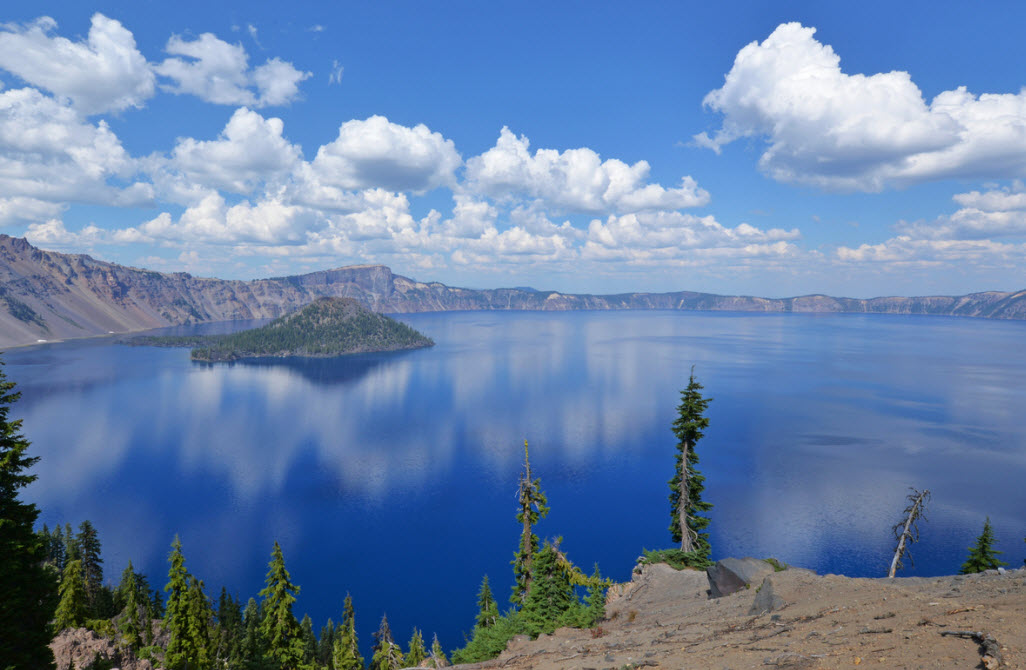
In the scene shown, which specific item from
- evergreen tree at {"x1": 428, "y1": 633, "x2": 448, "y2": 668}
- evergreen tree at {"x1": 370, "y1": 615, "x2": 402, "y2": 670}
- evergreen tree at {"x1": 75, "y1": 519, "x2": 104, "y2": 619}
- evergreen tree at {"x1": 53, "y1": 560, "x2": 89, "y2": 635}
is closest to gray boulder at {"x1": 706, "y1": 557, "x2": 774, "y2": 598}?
evergreen tree at {"x1": 428, "y1": 633, "x2": 448, "y2": 668}

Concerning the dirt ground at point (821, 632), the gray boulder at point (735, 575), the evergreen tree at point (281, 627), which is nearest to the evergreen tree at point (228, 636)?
the evergreen tree at point (281, 627)

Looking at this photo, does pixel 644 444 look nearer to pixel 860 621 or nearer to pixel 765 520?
pixel 765 520

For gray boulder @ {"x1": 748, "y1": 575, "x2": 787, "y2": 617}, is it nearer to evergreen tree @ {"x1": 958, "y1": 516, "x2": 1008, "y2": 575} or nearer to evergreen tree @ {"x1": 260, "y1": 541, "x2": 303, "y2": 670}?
evergreen tree @ {"x1": 958, "y1": 516, "x2": 1008, "y2": 575}

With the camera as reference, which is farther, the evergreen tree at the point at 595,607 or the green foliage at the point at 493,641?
the evergreen tree at the point at 595,607

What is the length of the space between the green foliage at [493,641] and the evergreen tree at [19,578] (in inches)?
831

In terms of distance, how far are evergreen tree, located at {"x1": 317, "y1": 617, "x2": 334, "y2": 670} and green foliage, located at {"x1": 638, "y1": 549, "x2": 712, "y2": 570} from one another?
39.2m

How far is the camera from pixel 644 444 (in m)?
131

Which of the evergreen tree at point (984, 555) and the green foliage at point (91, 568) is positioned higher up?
the evergreen tree at point (984, 555)

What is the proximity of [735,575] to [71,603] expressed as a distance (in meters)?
64.2

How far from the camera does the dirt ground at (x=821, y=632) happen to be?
42.6ft

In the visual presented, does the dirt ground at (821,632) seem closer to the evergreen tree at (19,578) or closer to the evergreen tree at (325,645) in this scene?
the evergreen tree at (19,578)

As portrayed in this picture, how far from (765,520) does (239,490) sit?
104m

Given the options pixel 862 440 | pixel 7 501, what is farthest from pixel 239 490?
pixel 862 440

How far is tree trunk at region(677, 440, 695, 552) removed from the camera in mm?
45812
